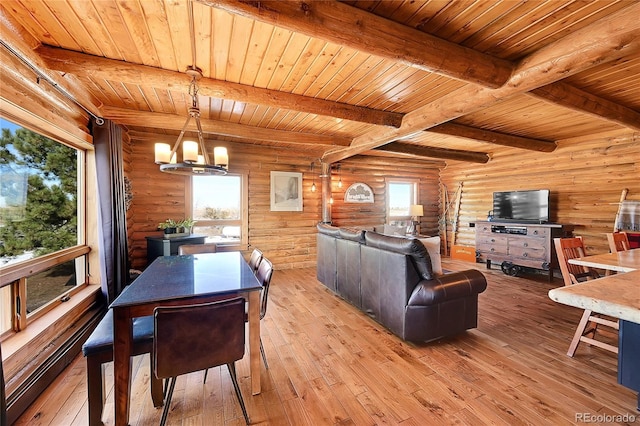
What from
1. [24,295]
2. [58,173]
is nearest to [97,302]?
[24,295]

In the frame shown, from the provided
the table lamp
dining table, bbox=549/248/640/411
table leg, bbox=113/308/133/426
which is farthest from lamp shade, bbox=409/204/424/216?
table leg, bbox=113/308/133/426

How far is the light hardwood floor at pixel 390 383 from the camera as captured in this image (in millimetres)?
1760

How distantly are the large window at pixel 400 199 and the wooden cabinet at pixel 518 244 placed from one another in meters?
1.97

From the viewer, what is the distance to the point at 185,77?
2508 millimetres

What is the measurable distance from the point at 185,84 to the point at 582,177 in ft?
21.9

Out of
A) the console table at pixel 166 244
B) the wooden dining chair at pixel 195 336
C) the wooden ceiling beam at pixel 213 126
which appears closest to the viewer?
the wooden dining chair at pixel 195 336

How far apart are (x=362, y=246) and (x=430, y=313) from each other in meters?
1.08

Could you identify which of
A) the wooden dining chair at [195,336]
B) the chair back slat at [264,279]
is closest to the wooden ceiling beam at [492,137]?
the chair back slat at [264,279]

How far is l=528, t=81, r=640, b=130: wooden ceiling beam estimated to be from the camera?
9.02 feet

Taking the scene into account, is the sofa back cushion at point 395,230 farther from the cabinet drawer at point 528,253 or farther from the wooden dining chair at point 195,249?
the wooden dining chair at point 195,249

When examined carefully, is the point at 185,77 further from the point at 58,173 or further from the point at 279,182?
the point at 279,182

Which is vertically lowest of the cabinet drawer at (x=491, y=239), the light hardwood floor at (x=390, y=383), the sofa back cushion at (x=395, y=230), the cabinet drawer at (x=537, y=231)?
the light hardwood floor at (x=390, y=383)

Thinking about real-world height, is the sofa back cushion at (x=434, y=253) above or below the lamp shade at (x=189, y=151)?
below

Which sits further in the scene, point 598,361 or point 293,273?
point 293,273
